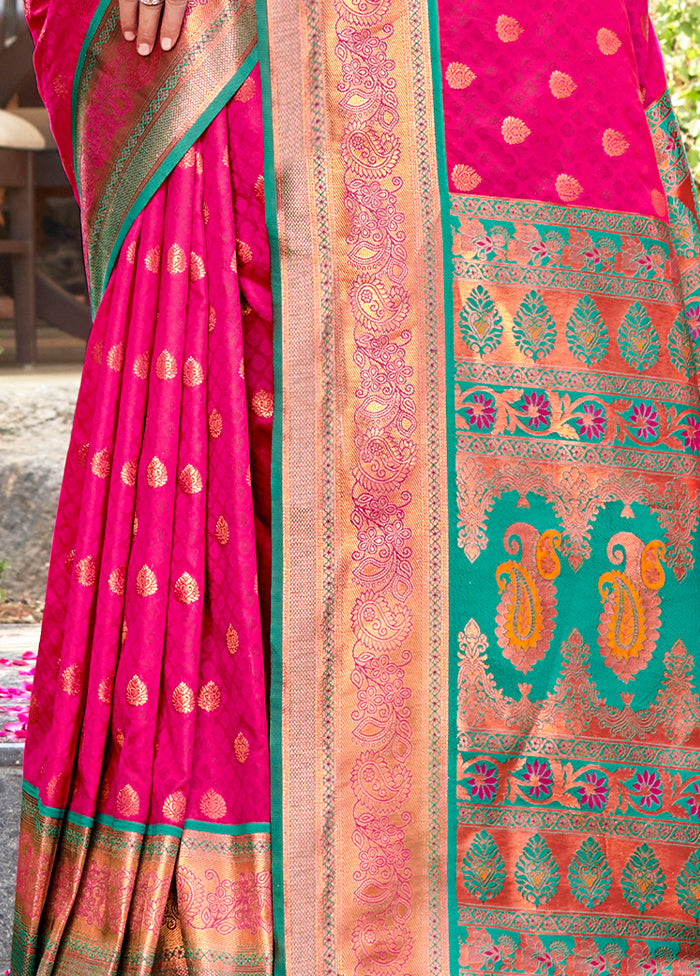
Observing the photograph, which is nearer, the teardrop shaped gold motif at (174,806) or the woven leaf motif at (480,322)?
the teardrop shaped gold motif at (174,806)

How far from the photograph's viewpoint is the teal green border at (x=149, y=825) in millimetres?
959

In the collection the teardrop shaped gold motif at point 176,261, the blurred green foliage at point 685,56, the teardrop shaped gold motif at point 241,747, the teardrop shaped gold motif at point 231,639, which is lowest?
the teardrop shaped gold motif at point 241,747

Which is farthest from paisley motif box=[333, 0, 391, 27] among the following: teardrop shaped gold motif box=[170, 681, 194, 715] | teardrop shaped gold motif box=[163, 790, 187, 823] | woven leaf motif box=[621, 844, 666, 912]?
woven leaf motif box=[621, 844, 666, 912]

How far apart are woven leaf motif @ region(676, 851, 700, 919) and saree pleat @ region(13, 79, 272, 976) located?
48cm

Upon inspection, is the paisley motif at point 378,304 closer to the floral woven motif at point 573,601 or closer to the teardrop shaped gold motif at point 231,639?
the floral woven motif at point 573,601

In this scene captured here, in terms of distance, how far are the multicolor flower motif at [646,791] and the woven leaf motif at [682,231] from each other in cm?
64

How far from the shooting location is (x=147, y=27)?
1000mm

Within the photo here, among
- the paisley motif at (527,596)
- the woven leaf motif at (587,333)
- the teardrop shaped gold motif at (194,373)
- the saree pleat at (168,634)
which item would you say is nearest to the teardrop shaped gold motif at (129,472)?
the saree pleat at (168,634)

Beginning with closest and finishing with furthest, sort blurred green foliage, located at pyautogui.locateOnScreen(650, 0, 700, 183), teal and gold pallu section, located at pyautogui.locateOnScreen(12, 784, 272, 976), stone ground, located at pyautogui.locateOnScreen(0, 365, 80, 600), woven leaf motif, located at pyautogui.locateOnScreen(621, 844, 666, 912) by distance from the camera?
1. teal and gold pallu section, located at pyautogui.locateOnScreen(12, 784, 272, 976)
2. woven leaf motif, located at pyautogui.locateOnScreen(621, 844, 666, 912)
3. blurred green foliage, located at pyautogui.locateOnScreen(650, 0, 700, 183)
4. stone ground, located at pyautogui.locateOnScreen(0, 365, 80, 600)

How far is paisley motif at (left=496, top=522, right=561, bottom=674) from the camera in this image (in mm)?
1054

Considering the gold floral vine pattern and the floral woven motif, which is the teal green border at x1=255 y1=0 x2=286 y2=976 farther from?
the floral woven motif

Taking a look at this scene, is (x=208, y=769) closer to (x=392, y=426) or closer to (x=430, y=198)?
(x=392, y=426)

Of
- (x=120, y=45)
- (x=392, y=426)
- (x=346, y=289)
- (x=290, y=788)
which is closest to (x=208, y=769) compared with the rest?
(x=290, y=788)

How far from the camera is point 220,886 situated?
969mm
